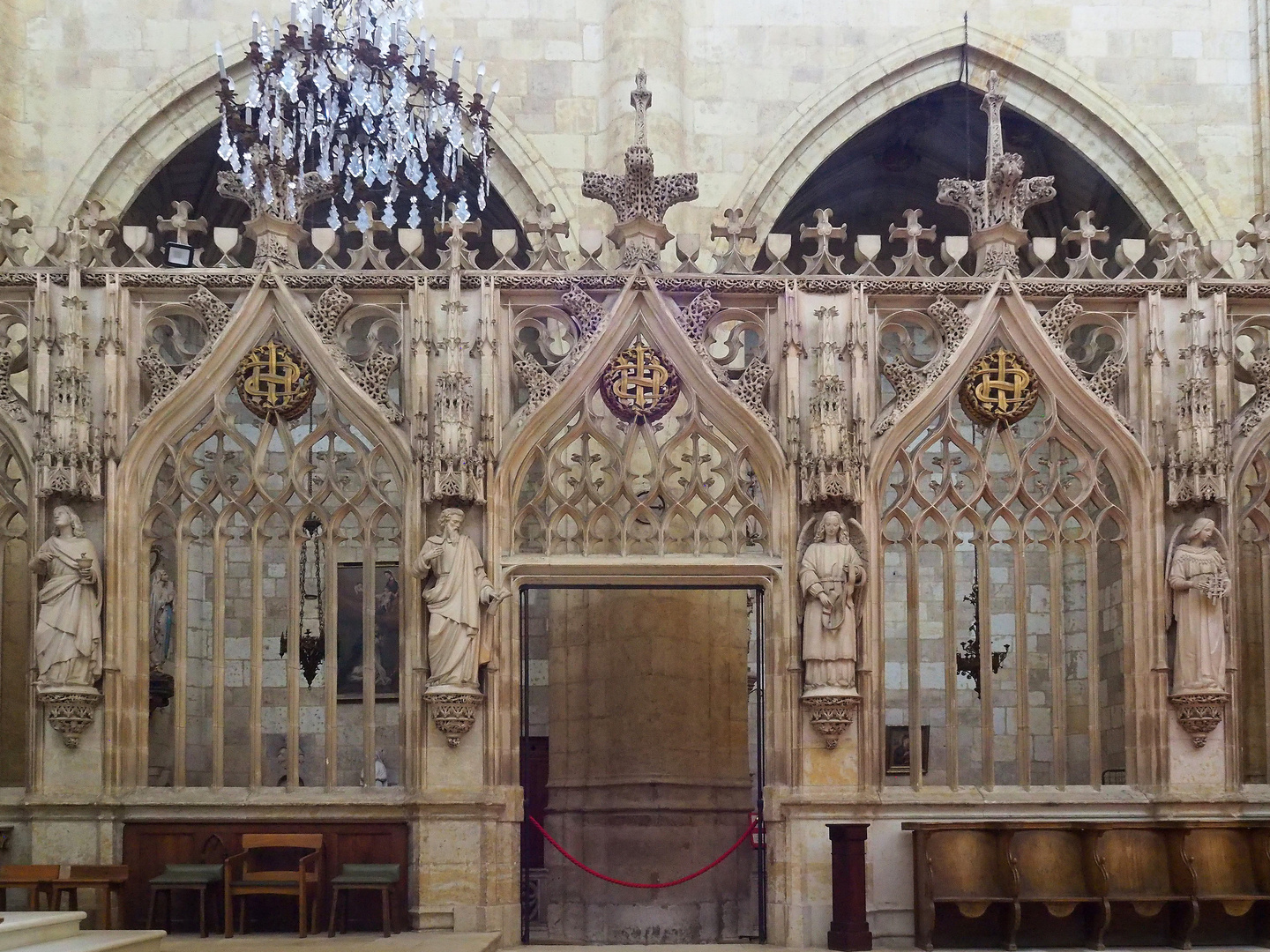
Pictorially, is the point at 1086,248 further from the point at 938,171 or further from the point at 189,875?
the point at 938,171

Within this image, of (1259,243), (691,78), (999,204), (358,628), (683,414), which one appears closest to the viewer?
(683,414)

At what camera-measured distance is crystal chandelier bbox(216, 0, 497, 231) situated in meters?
12.9

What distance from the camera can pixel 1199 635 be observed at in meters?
12.1

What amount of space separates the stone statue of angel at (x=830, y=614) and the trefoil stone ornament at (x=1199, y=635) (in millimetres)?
2235

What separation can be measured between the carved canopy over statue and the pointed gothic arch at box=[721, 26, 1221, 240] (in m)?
6.24

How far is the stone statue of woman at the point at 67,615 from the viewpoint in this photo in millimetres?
11844

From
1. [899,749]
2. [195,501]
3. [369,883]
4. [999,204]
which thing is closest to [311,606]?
[899,749]

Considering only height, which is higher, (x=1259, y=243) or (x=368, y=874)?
(x=1259, y=243)

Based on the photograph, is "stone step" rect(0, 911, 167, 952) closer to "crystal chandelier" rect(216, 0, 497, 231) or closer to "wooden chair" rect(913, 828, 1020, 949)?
"wooden chair" rect(913, 828, 1020, 949)

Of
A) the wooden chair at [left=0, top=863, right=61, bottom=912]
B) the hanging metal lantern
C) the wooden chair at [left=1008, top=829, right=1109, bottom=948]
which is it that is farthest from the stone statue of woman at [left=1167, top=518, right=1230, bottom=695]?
the hanging metal lantern

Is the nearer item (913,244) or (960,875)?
(960,875)

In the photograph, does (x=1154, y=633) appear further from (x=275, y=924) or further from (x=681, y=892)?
(x=275, y=924)

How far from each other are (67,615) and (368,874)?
106 inches

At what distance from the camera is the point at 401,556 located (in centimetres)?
1231
